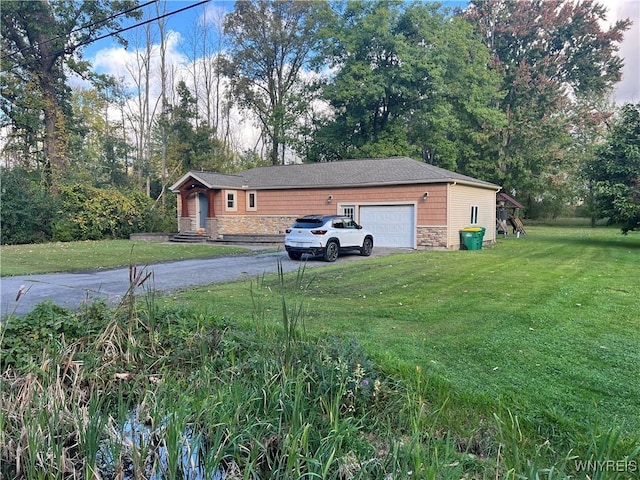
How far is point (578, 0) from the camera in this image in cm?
3231

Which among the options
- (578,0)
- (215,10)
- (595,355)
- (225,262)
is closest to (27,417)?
(595,355)

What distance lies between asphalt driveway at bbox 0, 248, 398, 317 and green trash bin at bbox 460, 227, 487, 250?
625 centimetres

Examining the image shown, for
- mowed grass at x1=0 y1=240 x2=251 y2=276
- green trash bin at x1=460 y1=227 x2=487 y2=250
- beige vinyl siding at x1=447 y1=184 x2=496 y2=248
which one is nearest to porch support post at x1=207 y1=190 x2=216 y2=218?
mowed grass at x1=0 y1=240 x2=251 y2=276

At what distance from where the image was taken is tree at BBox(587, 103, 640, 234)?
51.1 ft

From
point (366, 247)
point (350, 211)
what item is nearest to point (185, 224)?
point (350, 211)

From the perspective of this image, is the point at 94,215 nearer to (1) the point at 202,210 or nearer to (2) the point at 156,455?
(1) the point at 202,210

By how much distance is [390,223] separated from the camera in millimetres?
17875

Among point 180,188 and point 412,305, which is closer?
point 412,305

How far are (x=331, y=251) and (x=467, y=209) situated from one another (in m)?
8.02

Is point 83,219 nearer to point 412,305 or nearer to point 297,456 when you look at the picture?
point 412,305

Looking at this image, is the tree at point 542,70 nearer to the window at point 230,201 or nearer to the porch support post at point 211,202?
the window at point 230,201

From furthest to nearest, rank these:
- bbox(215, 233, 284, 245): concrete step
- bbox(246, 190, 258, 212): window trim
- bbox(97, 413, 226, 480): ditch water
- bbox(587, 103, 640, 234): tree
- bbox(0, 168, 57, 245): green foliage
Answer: bbox(246, 190, 258, 212): window trim, bbox(215, 233, 284, 245): concrete step, bbox(0, 168, 57, 245): green foliage, bbox(587, 103, 640, 234): tree, bbox(97, 413, 226, 480): ditch water

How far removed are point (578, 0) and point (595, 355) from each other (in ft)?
126

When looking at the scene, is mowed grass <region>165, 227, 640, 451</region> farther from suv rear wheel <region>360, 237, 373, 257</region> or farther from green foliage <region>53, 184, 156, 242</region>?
green foliage <region>53, 184, 156, 242</region>
